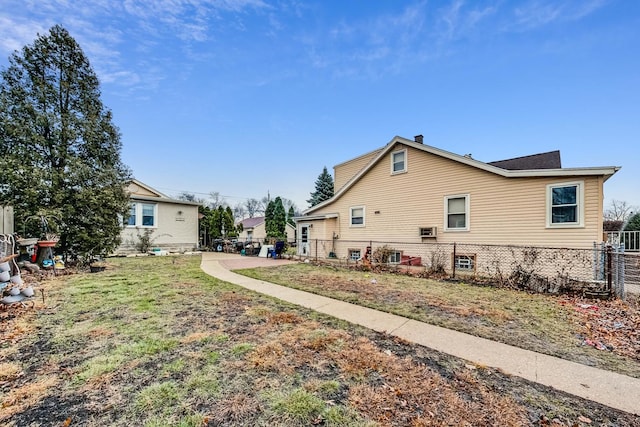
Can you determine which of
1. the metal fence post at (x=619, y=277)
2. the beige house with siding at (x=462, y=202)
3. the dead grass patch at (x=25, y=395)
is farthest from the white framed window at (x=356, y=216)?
the dead grass patch at (x=25, y=395)

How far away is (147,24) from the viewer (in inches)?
355

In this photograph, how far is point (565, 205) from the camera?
26.0 ft

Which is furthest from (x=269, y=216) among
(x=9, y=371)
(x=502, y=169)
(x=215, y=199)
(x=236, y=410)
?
(x=236, y=410)

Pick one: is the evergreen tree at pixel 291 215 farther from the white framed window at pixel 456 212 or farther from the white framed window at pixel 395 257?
the white framed window at pixel 456 212

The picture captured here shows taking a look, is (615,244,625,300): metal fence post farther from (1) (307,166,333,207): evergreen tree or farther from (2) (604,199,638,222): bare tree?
(2) (604,199,638,222): bare tree

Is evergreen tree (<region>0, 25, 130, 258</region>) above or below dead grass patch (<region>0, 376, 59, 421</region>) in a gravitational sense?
above

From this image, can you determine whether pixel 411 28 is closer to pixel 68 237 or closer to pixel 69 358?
pixel 69 358

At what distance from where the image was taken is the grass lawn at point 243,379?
2.06 metres

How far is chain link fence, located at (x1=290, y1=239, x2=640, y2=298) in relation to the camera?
615 cm

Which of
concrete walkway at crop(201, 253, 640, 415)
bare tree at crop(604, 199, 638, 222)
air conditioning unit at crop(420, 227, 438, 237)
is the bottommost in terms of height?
concrete walkway at crop(201, 253, 640, 415)

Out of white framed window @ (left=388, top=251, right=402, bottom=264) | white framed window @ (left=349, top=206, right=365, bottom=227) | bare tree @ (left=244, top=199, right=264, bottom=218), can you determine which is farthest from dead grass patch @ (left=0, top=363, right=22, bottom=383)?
bare tree @ (left=244, top=199, right=264, bottom=218)

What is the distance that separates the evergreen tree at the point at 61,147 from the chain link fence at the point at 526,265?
10183 millimetres

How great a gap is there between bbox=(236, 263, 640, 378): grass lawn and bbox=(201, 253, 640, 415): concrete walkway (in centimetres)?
25

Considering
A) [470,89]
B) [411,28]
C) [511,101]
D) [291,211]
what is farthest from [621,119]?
[291,211]
